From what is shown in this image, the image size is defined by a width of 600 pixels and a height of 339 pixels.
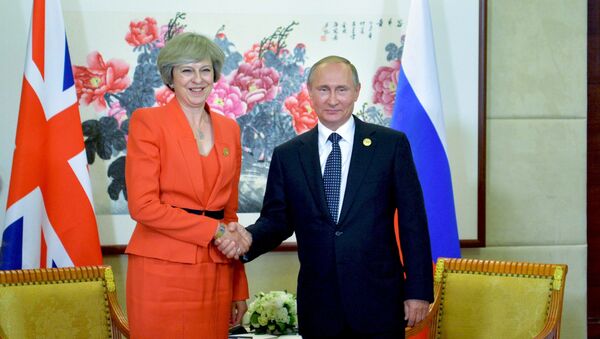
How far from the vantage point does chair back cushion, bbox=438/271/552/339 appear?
3.45 m

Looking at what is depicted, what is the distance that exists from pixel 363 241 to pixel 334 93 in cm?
50

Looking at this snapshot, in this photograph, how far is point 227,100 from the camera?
13.7 ft

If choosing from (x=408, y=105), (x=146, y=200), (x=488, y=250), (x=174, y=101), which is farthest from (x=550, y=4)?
(x=146, y=200)

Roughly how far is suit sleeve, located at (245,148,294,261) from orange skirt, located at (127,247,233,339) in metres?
0.19

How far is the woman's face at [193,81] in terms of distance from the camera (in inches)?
116

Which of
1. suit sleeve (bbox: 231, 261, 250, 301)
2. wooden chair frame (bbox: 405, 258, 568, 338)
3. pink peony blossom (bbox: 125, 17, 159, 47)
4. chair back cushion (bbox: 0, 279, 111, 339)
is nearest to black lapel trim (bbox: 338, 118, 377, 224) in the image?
suit sleeve (bbox: 231, 261, 250, 301)

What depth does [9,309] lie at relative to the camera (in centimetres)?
334

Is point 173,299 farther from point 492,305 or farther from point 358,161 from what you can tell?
point 492,305

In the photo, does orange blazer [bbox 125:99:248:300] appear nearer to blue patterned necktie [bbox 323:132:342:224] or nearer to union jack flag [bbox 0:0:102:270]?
blue patterned necktie [bbox 323:132:342:224]

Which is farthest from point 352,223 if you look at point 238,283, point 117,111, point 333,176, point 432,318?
point 117,111

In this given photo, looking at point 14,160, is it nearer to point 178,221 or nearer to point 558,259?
point 178,221

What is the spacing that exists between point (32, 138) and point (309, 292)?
1.63 m

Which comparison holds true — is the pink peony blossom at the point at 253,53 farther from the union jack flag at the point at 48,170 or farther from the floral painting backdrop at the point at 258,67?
the union jack flag at the point at 48,170

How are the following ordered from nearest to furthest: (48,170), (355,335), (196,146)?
(355,335) < (196,146) < (48,170)
